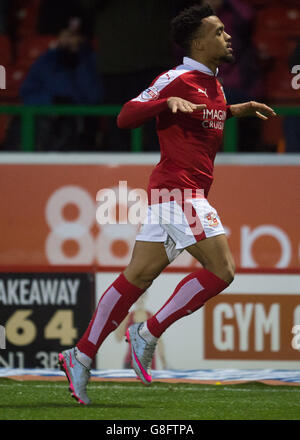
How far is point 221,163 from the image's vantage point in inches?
346

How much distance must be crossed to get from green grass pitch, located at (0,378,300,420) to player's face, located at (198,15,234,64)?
1940mm

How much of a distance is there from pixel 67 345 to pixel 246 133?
2.26 m

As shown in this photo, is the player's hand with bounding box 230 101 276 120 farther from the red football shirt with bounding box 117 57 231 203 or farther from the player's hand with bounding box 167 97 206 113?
the player's hand with bounding box 167 97 206 113

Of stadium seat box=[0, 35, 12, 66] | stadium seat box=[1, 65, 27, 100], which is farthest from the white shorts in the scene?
stadium seat box=[0, 35, 12, 66]

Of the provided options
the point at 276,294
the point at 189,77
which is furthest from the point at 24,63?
the point at 189,77

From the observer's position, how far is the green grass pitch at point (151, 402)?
19.7ft

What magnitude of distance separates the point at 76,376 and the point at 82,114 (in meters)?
3.58

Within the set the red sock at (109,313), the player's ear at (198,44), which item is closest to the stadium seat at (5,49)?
the player's ear at (198,44)

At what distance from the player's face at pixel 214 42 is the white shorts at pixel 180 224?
2.70 ft

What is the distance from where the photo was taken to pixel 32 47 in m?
10.9

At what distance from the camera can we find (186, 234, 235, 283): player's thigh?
6.26 m

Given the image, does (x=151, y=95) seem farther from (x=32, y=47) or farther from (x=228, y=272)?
(x=32, y=47)

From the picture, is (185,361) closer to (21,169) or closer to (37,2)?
(21,169)

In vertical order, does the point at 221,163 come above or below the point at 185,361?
above
